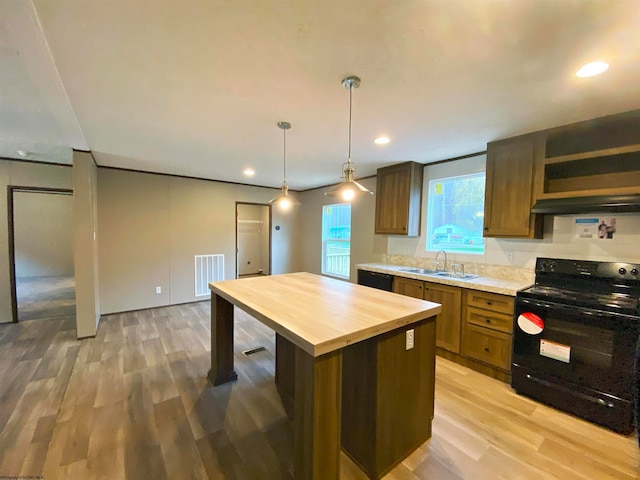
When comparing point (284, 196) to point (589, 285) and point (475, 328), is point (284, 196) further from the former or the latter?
point (589, 285)

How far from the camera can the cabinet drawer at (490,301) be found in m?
2.50

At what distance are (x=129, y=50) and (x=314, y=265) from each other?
4.99 m

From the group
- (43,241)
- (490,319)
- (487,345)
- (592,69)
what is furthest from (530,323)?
(43,241)

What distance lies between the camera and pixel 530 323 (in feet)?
7.48

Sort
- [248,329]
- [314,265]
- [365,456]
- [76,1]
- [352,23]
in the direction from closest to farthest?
1. [76,1]
2. [352,23]
3. [365,456]
4. [248,329]
5. [314,265]

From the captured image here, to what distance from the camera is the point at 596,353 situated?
2.01 metres

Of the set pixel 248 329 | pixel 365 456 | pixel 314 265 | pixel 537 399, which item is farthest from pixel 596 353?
pixel 314 265

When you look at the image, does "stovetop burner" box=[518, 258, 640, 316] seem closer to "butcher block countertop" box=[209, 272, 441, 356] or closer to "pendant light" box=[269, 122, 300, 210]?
"butcher block countertop" box=[209, 272, 441, 356]

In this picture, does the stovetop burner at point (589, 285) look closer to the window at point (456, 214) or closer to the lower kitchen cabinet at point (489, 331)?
the lower kitchen cabinet at point (489, 331)

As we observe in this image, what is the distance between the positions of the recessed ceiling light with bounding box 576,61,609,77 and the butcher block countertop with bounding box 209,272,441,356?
1.65 m

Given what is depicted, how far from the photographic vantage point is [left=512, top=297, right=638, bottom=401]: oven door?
74.7 inches

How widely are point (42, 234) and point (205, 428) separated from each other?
887cm

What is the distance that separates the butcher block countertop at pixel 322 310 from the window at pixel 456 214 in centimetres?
191

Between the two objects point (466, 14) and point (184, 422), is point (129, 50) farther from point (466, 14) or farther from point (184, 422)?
point (184, 422)
